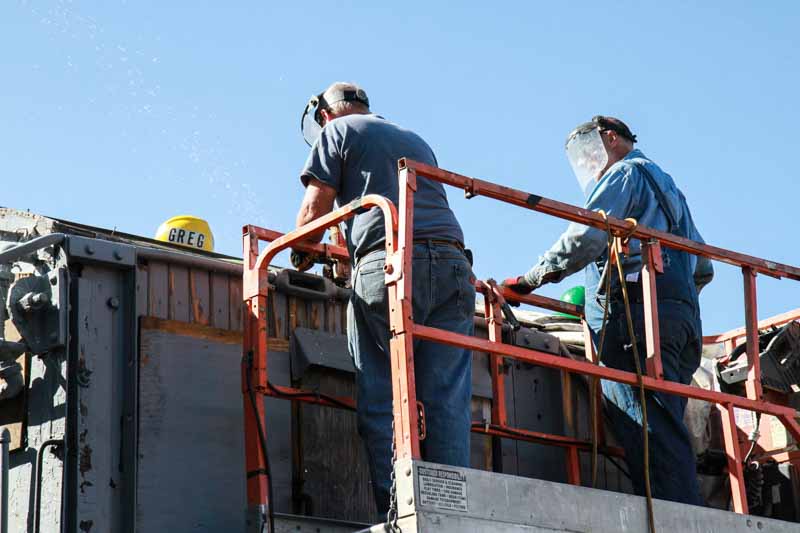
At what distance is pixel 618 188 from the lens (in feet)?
24.4

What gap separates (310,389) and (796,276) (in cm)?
281

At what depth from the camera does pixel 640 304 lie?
7367mm

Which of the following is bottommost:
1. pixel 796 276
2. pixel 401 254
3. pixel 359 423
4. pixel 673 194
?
pixel 359 423

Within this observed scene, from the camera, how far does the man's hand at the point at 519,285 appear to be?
306 inches

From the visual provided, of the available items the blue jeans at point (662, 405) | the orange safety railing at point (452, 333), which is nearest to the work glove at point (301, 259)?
the orange safety railing at point (452, 333)

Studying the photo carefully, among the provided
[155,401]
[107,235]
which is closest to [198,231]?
[107,235]

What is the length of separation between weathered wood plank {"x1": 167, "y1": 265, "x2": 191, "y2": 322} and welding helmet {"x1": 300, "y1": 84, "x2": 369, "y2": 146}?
102 centimetres

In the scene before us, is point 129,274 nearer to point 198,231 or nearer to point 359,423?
point 359,423

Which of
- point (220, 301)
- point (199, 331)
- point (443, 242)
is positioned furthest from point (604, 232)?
point (199, 331)

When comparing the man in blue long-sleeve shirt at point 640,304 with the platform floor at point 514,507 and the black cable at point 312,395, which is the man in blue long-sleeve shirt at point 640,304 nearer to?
the platform floor at point 514,507

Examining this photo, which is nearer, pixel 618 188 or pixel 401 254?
pixel 401 254

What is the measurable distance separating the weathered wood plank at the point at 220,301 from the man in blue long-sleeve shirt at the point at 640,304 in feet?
5.74

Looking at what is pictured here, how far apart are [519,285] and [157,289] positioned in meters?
2.20

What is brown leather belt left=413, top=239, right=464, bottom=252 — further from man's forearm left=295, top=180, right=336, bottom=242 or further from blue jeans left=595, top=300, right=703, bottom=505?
blue jeans left=595, top=300, right=703, bottom=505
